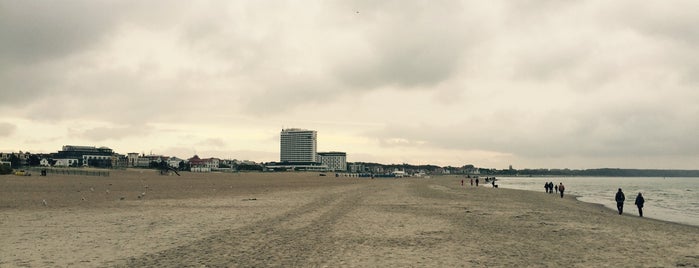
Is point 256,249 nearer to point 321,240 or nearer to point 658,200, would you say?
point 321,240

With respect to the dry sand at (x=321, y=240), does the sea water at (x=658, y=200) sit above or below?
below

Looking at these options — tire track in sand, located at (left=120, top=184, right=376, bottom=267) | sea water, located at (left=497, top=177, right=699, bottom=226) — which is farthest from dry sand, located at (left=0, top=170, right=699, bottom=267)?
sea water, located at (left=497, top=177, right=699, bottom=226)

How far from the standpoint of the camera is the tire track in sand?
12.3 m

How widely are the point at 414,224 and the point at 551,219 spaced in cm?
856

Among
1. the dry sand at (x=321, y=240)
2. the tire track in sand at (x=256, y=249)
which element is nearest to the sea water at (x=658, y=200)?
the dry sand at (x=321, y=240)

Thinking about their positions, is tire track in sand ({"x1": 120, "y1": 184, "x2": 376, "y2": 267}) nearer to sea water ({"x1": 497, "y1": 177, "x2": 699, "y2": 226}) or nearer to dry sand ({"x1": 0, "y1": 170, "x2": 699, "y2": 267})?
dry sand ({"x1": 0, "y1": 170, "x2": 699, "y2": 267})

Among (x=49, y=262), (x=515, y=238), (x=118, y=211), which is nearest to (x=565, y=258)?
(x=515, y=238)

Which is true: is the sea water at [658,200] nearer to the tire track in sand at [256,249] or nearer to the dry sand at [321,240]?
the dry sand at [321,240]

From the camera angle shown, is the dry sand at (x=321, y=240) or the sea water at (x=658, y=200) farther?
the sea water at (x=658, y=200)

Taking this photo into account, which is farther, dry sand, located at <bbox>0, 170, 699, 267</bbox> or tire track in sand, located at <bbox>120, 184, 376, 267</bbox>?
dry sand, located at <bbox>0, 170, 699, 267</bbox>

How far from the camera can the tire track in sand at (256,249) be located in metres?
12.3

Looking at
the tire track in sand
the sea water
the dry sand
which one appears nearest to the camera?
the tire track in sand

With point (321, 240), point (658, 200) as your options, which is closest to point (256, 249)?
point (321, 240)

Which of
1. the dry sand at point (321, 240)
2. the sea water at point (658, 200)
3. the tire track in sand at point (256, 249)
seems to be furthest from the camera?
the sea water at point (658, 200)
